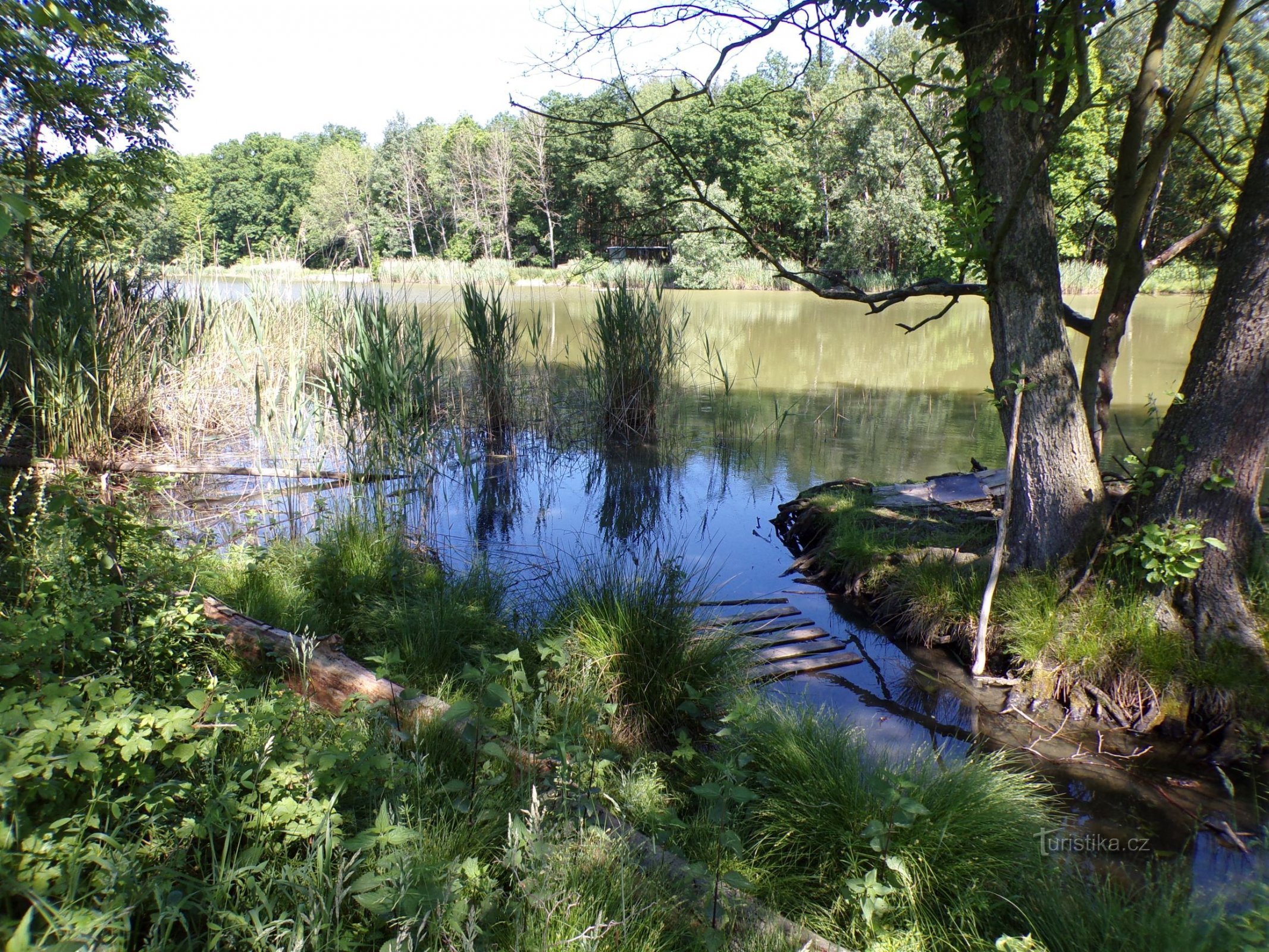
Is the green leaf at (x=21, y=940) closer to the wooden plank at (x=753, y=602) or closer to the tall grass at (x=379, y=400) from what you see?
the wooden plank at (x=753, y=602)

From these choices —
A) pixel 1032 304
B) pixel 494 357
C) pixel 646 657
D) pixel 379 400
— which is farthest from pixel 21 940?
pixel 494 357

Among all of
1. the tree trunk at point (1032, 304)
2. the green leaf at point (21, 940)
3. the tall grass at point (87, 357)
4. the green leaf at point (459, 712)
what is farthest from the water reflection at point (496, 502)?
the green leaf at point (21, 940)

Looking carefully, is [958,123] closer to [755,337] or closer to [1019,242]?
[1019,242]

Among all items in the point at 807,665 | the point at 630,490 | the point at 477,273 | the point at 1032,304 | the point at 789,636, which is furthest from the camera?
the point at 477,273

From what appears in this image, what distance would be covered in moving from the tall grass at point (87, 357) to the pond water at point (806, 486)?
1.91 m

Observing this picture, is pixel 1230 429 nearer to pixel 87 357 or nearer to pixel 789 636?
pixel 789 636

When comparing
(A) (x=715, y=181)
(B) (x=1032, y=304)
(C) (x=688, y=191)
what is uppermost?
(C) (x=688, y=191)

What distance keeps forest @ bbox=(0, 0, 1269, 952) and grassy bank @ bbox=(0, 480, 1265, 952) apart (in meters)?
0.02

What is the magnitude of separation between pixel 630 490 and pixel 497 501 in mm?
1239

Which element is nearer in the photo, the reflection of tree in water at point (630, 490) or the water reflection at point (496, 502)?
the water reflection at point (496, 502)

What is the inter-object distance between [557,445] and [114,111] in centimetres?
608

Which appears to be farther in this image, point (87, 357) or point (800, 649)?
point (87, 357)

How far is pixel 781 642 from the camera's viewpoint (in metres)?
4.19

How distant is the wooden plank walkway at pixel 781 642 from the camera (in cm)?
375
